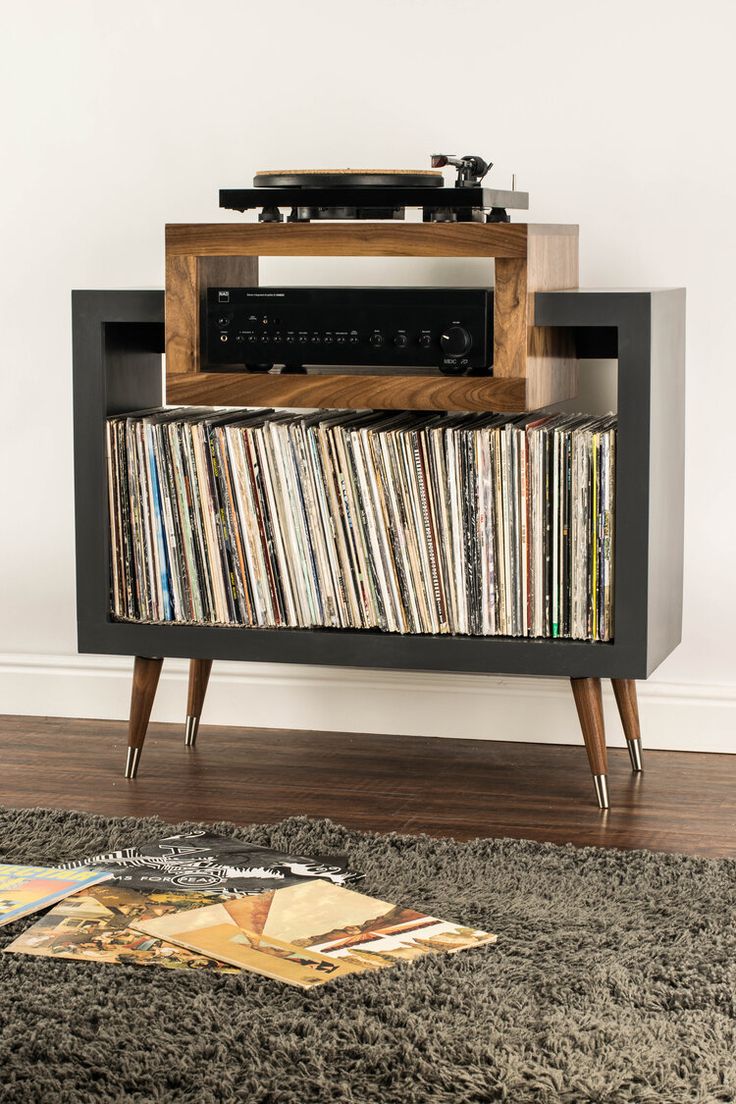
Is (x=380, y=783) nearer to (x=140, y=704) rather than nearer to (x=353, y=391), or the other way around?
(x=140, y=704)

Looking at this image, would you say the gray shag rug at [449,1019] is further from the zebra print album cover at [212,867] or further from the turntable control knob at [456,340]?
the turntable control knob at [456,340]

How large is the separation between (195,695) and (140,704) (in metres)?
0.21

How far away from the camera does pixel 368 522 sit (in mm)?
2105

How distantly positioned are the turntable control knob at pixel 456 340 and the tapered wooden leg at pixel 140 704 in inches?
26.0

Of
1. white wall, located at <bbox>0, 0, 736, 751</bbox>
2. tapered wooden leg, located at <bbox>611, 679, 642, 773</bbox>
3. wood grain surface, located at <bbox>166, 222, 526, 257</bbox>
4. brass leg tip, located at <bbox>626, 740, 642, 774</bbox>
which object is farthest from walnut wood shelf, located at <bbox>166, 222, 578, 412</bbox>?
brass leg tip, located at <bbox>626, 740, 642, 774</bbox>

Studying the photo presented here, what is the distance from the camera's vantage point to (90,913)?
1.59m

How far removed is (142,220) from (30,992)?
5.04 ft

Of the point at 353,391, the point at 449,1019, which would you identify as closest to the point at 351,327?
the point at 353,391

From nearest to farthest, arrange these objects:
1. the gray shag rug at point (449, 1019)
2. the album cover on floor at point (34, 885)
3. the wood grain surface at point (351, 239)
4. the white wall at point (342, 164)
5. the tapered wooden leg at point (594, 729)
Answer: the gray shag rug at point (449, 1019), the album cover on floor at point (34, 885), the wood grain surface at point (351, 239), the tapered wooden leg at point (594, 729), the white wall at point (342, 164)

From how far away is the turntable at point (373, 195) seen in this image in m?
2.01

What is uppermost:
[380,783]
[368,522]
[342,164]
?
[342,164]

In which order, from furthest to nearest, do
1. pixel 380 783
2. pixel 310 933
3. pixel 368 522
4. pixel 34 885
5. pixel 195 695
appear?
pixel 195 695 → pixel 380 783 → pixel 368 522 → pixel 34 885 → pixel 310 933

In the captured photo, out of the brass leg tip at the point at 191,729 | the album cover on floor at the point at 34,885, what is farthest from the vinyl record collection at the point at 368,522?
the album cover on floor at the point at 34,885

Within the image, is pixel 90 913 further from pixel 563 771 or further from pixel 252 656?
pixel 563 771
